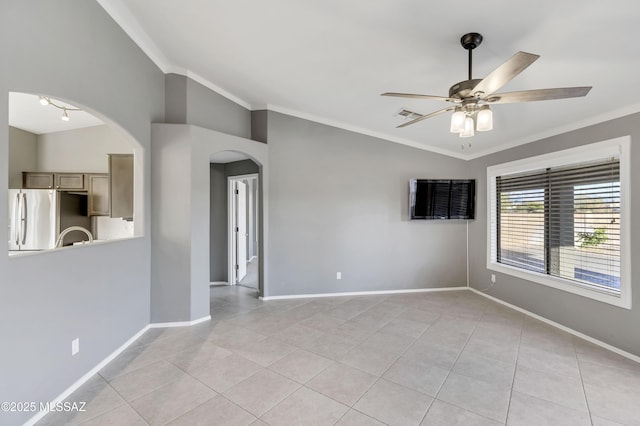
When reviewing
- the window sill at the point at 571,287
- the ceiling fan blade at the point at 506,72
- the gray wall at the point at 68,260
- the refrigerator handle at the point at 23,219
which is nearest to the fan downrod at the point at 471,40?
the ceiling fan blade at the point at 506,72

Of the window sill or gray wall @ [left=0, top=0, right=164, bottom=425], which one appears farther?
the window sill

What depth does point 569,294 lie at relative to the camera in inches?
131

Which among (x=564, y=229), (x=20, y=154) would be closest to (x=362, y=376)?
(x=564, y=229)

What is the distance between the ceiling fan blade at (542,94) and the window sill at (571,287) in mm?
2335

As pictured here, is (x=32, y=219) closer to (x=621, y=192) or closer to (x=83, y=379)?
(x=83, y=379)

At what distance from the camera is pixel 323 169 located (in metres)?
4.66

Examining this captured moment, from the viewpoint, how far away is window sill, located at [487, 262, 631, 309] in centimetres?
282

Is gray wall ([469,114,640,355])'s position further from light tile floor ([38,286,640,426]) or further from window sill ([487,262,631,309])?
light tile floor ([38,286,640,426])

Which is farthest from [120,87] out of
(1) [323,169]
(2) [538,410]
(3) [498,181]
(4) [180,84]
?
(3) [498,181]

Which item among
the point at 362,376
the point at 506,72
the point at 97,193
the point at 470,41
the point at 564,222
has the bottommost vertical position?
the point at 362,376

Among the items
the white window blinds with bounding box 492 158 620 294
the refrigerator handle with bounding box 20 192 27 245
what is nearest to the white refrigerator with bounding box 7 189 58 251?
the refrigerator handle with bounding box 20 192 27 245

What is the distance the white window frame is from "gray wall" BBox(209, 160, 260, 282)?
478 cm

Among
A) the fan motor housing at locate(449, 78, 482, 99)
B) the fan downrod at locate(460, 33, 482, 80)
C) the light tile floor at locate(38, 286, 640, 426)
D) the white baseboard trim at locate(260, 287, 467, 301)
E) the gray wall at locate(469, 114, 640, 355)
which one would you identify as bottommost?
the light tile floor at locate(38, 286, 640, 426)

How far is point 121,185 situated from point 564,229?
5588 mm
